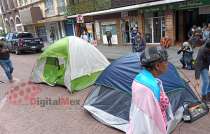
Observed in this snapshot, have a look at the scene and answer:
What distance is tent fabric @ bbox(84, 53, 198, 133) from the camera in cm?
557

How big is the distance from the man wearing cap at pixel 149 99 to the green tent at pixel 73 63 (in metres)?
6.45

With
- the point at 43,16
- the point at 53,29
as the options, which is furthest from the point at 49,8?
the point at 53,29

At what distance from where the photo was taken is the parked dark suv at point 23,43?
2220 cm

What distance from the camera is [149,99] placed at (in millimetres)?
2170

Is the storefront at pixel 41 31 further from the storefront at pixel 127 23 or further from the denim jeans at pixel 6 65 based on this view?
the denim jeans at pixel 6 65

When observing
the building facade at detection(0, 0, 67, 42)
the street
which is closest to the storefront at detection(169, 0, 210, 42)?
the street

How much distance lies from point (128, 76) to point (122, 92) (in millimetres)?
377

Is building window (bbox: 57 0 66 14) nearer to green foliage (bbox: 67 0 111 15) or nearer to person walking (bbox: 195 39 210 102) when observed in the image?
green foliage (bbox: 67 0 111 15)

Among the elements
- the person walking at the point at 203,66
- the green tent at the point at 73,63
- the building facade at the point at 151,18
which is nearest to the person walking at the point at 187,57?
the green tent at the point at 73,63

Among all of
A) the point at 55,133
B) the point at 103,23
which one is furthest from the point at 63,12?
the point at 55,133

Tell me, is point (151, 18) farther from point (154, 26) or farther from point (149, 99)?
point (149, 99)

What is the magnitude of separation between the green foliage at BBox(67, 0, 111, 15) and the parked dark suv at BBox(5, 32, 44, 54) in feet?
19.9

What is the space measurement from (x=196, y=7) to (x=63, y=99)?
12.2m

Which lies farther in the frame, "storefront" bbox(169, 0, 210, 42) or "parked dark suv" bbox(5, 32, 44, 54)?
"parked dark suv" bbox(5, 32, 44, 54)
